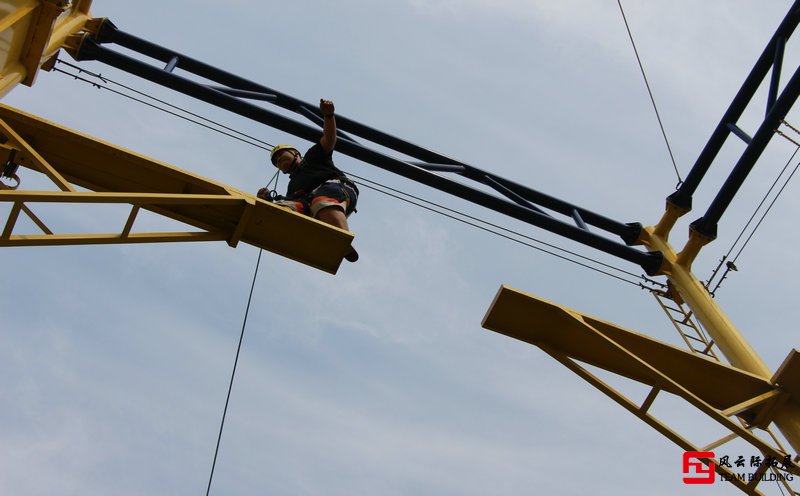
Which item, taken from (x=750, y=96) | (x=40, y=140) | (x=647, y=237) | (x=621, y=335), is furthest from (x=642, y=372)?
(x=40, y=140)

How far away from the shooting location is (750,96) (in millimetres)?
8617

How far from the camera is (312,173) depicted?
691 centimetres

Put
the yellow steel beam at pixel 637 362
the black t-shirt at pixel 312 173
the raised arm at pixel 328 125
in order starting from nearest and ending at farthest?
the yellow steel beam at pixel 637 362, the raised arm at pixel 328 125, the black t-shirt at pixel 312 173

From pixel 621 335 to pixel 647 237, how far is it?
10.1 feet

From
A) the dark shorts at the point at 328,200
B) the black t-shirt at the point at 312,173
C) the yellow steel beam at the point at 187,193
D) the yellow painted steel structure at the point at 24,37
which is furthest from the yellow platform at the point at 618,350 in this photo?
the yellow painted steel structure at the point at 24,37

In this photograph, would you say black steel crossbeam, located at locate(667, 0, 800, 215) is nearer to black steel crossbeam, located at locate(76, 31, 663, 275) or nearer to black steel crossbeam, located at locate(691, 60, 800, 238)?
black steel crossbeam, located at locate(691, 60, 800, 238)

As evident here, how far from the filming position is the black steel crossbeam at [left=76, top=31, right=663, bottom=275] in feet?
25.1

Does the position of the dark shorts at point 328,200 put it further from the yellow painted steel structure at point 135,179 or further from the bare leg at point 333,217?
the yellow painted steel structure at point 135,179

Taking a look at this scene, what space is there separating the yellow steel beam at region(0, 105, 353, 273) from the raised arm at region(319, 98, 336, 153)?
106 cm

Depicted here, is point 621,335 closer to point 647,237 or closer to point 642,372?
point 642,372

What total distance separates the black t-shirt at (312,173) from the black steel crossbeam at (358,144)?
0.77m

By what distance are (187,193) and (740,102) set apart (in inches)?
228

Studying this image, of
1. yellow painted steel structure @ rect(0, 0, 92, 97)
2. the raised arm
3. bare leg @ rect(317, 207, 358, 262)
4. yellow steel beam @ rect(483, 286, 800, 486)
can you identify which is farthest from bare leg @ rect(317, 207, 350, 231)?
yellow painted steel structure @ rect(0, 0, 92, 97)

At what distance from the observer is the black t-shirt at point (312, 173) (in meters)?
6.86
